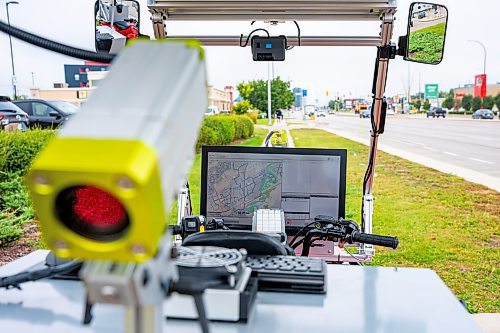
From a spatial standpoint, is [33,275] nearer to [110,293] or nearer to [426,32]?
[110,293]

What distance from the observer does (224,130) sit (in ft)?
47.5

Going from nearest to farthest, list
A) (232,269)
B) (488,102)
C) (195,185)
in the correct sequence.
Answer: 1. (232,269)
2. (195,185)
3. (488,102)

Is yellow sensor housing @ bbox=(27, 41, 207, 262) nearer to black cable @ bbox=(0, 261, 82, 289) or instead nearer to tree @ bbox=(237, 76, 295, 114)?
black cable @ bbox=(0, 261, 82, 289)

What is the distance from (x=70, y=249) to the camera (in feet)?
2.12

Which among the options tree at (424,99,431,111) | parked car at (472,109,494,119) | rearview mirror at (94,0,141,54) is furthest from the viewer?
tree at (424,99,431,111)

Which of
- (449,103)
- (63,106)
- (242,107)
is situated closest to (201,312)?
(63,106)

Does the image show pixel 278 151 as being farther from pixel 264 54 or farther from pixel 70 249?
pixel 70 249

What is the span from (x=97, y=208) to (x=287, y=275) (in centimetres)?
74

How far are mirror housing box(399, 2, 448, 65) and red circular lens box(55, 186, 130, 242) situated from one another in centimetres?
215

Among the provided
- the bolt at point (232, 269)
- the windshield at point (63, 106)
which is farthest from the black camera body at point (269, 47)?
the windshield at point (63, 106)

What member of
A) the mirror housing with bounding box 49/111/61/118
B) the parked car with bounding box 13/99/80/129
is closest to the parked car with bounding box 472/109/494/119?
the parked car with bounding box 13/99/80/129

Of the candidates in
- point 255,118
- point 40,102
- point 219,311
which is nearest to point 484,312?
point 219,311

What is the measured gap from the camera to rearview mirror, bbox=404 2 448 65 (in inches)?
102

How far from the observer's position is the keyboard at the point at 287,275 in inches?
53.1
